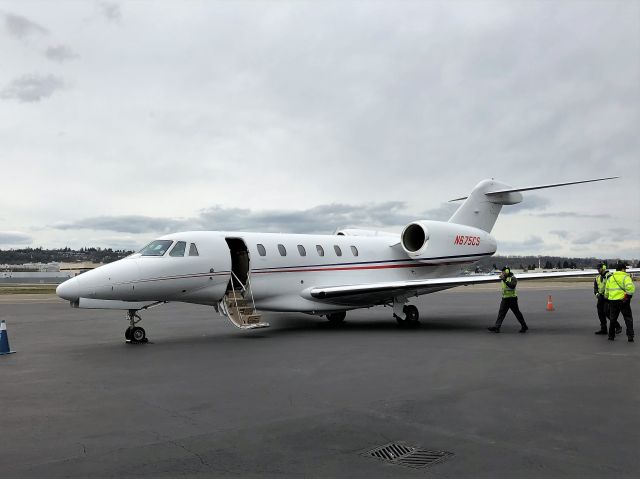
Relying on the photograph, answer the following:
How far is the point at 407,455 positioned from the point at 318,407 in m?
1.93

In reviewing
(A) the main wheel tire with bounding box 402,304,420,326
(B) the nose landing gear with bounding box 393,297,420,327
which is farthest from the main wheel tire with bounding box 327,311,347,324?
(A) the main wheel tire with bounding box 402,304,420,326

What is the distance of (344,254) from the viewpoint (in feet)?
59.0

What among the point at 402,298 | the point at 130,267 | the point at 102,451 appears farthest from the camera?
the point at 402,298

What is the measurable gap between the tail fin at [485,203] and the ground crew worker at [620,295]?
8540mm

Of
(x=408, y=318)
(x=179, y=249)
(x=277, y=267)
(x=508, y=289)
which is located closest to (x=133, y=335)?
(x=179, y=249)

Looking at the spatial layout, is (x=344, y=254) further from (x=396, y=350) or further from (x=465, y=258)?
(x=396, y=350)

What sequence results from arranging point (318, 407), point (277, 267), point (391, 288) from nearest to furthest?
point (318, 407), point (391, 288), point (277, 267)

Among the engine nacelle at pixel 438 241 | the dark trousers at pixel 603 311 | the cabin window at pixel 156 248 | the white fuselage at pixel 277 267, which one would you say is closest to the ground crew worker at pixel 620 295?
the dark trousers at pixel 603 311

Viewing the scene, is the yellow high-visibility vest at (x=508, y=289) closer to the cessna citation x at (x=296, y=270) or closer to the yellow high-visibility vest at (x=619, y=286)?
the cessna citation x at (x=296, y=270)

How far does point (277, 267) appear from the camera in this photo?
52.1 ft

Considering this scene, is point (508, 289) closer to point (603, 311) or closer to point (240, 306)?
point (603, 311)

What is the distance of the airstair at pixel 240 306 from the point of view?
1453cm

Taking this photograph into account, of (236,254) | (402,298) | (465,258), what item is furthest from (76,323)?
(465,258)

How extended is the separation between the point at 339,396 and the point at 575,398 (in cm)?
298
